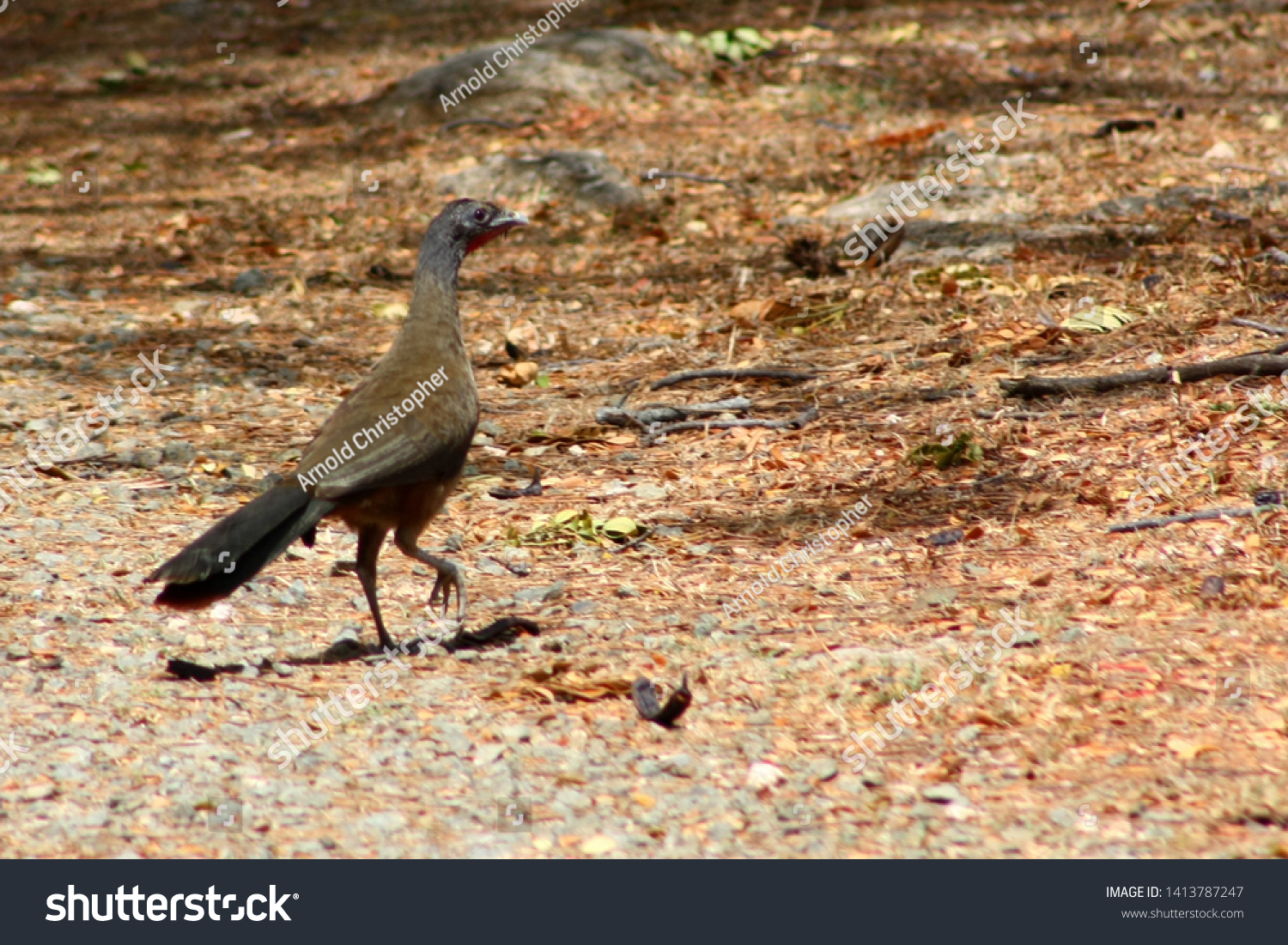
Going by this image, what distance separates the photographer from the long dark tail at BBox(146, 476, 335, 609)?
14.6 feet

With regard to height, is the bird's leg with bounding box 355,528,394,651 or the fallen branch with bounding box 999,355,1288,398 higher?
the fallen branch with bounding box 999,355,1288,398

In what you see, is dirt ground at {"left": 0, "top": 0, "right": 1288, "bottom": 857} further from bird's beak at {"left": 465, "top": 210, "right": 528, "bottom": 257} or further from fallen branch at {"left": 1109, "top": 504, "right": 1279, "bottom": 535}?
bird's beak at {"left": 465, "top": 210, "right": 528, "bottom": 257}

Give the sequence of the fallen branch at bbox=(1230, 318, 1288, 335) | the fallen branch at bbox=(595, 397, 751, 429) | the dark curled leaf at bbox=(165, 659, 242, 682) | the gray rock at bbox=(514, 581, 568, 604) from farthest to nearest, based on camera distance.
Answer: the fallen branch at bbox=(595, 397, 751, 429), the fallen branch at bbox=(1230, 318, 1288, 335), the gray rock at bbox=(514, 581, 568, 604), the dark curled leaf at bbox=(165, 659, 242, 682)

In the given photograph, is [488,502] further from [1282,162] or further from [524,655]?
[1282,162]

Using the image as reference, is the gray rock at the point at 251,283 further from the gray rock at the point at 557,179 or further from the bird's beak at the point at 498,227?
the bird's beak at the point at 498,227

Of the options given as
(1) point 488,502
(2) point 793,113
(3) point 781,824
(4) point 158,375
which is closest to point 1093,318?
(1) point 488,502

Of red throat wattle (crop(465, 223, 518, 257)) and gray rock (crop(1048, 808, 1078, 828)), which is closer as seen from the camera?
gray rock (crop(1048, 808, 1078, 828))

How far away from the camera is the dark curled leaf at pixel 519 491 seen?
673 cm

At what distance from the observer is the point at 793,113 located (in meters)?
14.0

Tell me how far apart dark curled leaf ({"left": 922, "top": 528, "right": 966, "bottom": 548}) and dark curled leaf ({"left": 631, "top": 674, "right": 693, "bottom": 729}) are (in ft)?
5.71

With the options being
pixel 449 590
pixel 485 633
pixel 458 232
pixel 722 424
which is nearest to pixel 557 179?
pixel 722 424

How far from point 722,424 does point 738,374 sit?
68 cm

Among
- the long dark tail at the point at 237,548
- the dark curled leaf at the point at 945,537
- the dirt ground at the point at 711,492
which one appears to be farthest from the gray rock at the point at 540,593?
the dark curled leaf at the point at 945,537

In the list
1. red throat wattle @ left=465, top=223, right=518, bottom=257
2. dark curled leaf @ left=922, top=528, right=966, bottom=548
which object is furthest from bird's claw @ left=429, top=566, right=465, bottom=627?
dark curled leaf @ left=922, top=528, right=966, bottom=548
